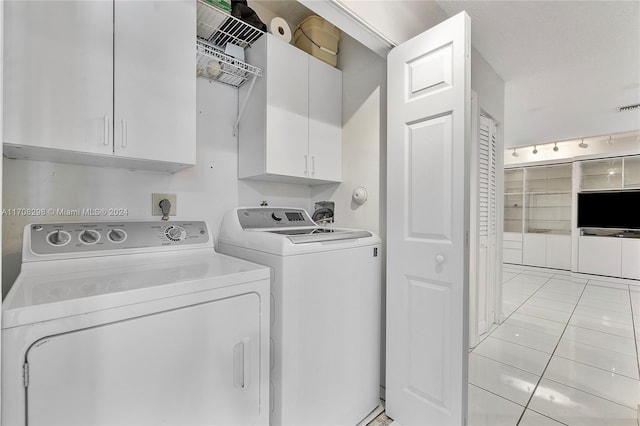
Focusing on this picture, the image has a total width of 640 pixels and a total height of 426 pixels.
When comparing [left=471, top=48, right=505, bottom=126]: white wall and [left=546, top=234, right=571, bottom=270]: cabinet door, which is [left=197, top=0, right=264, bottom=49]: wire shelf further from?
[left=546, top=234, right=571, bottom=270]: cabinet door

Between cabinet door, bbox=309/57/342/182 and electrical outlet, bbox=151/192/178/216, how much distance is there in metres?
0.85

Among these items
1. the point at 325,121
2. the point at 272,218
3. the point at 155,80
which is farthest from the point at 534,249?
the point at 155,80

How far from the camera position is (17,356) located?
723 mm

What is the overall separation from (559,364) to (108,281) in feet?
10.1

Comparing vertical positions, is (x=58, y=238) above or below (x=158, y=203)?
below

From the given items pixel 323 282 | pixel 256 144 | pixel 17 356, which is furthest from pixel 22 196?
pixel 323 282

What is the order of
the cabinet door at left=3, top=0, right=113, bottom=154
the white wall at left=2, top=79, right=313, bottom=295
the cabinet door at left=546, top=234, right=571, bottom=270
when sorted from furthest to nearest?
the cabinet door at left=546, top=234, right=571, bottom=270 < the white wall at left=2, top=79, right=313, bottom=295 < the cabinet door at left=3, top=0, right=113, bottom=154

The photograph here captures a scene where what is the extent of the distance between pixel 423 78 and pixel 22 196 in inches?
78.3

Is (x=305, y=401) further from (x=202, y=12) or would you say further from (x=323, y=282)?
(x=202, y=12)

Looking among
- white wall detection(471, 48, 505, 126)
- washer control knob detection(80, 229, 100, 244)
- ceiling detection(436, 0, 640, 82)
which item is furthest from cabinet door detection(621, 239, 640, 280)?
washer control knob detection(80, 229, 100, 244)

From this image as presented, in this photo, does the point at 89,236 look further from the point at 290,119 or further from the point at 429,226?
the point at 429,226

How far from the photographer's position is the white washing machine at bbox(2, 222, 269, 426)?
0.76 metres

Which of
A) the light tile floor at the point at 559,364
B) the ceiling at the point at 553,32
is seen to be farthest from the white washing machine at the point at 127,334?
the ceiling at the point at 553,32

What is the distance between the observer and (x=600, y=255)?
5.01 m
